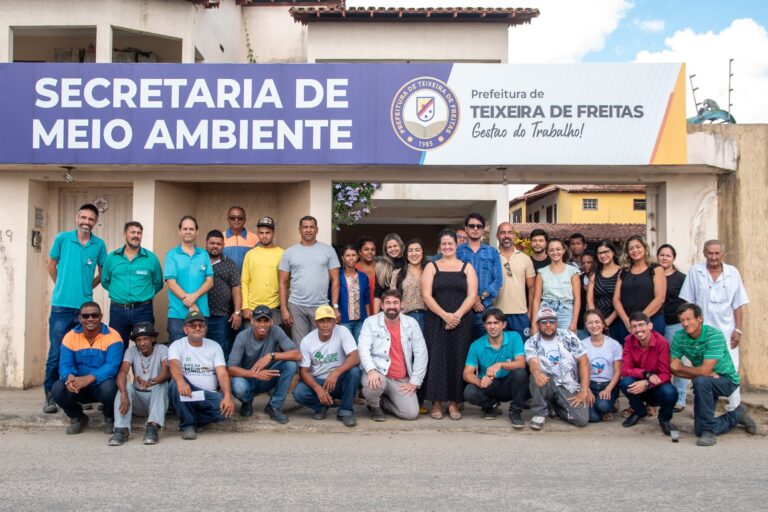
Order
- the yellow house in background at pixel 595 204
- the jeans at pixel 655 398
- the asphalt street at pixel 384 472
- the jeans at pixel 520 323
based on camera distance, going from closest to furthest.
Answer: the asphalt street at pixel 384 472
the jeans at pixel 655 398
the jeans at pixel 520 323
the yellow house in background at pixel 595 204

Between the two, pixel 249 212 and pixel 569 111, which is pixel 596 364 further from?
pixel 249 212

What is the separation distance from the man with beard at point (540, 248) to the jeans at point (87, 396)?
4.50 metres

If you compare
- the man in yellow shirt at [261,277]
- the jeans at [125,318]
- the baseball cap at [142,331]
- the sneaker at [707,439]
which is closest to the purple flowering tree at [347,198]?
the man in yellow shirt at [261,277]

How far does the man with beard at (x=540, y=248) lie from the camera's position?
740 cm

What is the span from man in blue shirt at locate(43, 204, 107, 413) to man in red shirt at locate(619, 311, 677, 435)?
18.0 ft

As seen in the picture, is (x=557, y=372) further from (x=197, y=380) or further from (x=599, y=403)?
(x=197, y=380)

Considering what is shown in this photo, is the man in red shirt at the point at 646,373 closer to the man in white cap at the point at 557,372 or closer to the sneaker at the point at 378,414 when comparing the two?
the man in white cap at the point at 557,372

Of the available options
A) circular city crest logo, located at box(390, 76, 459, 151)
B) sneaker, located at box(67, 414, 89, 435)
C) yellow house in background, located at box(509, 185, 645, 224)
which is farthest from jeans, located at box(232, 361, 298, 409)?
yellow house in background, located at box(509, 185, 645, 224)

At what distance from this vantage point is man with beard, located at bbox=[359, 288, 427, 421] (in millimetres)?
6625

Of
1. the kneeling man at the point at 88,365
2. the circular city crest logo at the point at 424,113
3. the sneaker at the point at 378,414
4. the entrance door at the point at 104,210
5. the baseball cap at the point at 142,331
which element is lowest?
the sneaker at the point at 378,414

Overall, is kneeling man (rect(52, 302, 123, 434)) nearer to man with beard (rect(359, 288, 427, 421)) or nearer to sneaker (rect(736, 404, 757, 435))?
man with beard (rect(359, 288, 427, 421))

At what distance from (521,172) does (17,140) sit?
5.90 meters

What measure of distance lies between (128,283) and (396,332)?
2796mm

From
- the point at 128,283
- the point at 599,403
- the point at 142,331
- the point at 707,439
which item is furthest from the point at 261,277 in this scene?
the point at 707,439
